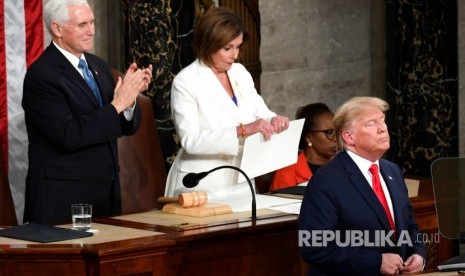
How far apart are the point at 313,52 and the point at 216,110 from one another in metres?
3.24

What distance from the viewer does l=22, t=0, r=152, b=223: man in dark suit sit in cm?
567

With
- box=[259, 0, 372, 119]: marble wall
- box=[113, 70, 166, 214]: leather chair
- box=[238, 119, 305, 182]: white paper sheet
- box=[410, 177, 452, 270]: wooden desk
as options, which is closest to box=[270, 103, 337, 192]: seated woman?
box=[113, 70, 166, 214]: leather chair

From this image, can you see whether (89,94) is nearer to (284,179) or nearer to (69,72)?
(69,72)

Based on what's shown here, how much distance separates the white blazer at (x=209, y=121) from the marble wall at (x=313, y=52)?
2860 millimetres

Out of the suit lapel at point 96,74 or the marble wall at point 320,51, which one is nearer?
the suit lapel at point 96,74

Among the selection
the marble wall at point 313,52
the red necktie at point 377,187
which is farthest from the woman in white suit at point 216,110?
the marble wall at point 313,52

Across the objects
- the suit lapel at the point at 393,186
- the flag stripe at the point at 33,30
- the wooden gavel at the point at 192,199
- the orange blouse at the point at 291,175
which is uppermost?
the flag stripe at the point at 33,30

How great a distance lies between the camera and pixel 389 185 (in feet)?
16.7

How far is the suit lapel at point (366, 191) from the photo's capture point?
4.97 m

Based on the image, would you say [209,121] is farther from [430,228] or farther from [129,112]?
[430,228]

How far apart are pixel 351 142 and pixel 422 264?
2.03ft

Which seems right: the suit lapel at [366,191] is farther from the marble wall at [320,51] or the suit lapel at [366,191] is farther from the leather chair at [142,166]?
the marble wall at [320,51]

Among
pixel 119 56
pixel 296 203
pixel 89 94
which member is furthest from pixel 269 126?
pixel 119 56

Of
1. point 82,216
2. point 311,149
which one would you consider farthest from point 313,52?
point 82,216
